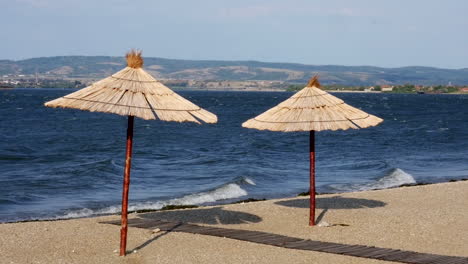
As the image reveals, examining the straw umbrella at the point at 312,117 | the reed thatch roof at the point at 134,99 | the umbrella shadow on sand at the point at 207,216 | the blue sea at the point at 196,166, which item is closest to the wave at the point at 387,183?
the blue sea at the point at 196,166

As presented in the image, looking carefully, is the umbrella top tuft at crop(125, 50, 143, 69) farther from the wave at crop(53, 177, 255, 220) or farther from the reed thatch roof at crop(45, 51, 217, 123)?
the wave at crop(53, 177, 255, 220)

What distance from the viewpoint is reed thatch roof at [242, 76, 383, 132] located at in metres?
13.5

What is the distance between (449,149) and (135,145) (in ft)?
59.3

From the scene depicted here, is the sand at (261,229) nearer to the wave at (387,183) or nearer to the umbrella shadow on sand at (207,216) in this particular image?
the umbrella shadow on sand at (207,216)

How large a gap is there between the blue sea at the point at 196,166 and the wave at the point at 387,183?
1.4 inches

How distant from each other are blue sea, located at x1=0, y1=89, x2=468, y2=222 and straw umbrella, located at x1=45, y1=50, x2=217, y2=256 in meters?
7.31

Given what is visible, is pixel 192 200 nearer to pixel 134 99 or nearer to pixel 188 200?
pixel 188 200

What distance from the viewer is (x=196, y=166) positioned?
101 feet

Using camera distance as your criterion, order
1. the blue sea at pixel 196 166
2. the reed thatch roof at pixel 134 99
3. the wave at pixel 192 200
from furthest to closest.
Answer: the blue sea at pixel 196 166, the wave at pixel 192 200, the reed thatch roof at pixel 134 99

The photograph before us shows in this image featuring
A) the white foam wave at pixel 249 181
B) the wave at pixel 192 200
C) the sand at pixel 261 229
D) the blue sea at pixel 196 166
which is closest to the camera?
the sand at pixel 261 229

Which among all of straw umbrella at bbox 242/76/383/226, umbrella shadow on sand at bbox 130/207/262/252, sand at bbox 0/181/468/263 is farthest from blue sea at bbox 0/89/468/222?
straw umbrella at bbox 242/76/383/226

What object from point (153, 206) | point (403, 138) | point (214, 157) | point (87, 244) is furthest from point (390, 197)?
point (403, 138)

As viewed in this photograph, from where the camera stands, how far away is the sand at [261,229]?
1145cm

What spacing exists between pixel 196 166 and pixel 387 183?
9095 millimetres
